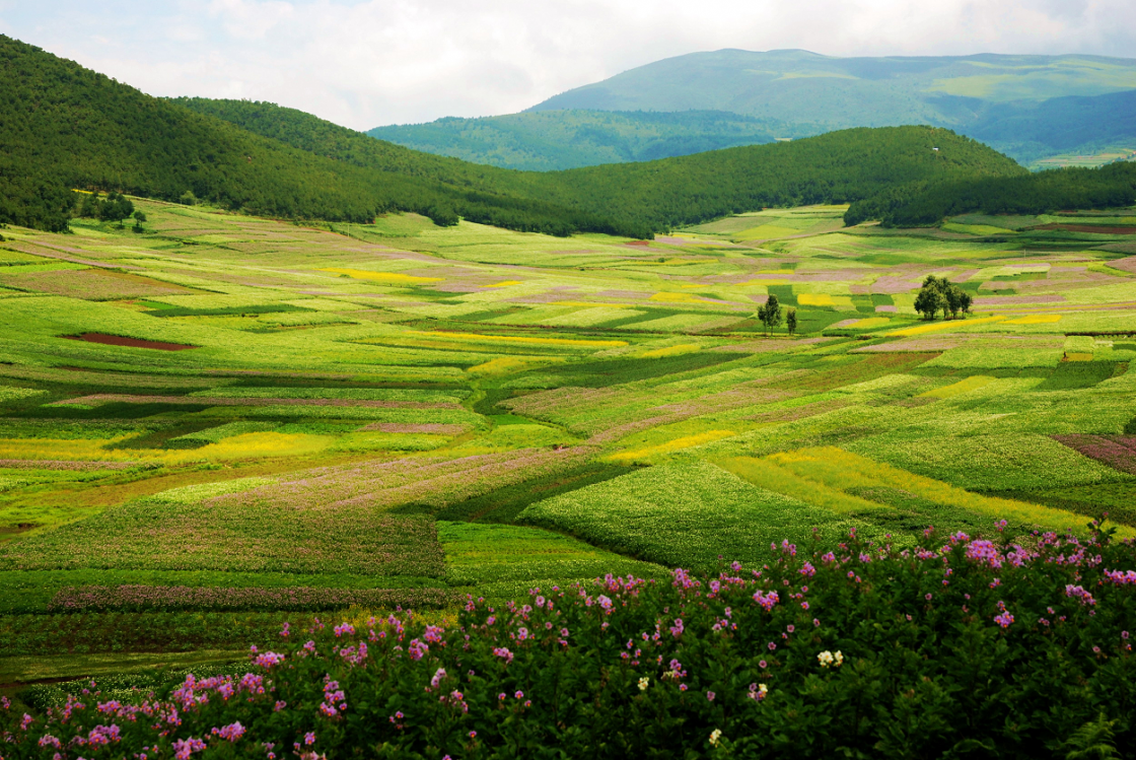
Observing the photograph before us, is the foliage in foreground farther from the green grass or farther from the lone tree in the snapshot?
the lone tree

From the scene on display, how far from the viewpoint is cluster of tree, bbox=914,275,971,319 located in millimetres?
98369

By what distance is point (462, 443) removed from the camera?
1847 inches

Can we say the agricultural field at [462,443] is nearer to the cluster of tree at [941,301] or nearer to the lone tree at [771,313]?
the lone tree at [771,313]

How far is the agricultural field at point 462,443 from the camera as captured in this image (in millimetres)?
24703

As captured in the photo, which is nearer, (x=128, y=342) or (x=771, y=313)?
(x=128, y=342)

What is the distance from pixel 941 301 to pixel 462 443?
76.5 metres

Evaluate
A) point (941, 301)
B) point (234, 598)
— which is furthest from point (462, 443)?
point (941, 301)

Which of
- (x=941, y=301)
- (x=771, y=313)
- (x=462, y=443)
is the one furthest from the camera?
(x=941, y=301)

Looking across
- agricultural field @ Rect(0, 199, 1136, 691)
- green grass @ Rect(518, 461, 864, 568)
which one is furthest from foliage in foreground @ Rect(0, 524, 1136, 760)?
green grass @ Rect(518, 461, 864, 568)

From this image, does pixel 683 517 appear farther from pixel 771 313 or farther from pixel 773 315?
pixel 773 315

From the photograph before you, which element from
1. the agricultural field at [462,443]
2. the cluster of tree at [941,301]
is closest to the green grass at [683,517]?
the agricultural field at [462,443]

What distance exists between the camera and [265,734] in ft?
33.9

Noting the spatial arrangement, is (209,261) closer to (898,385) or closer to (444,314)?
(444,314)

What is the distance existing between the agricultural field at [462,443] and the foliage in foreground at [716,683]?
5.21 metres
